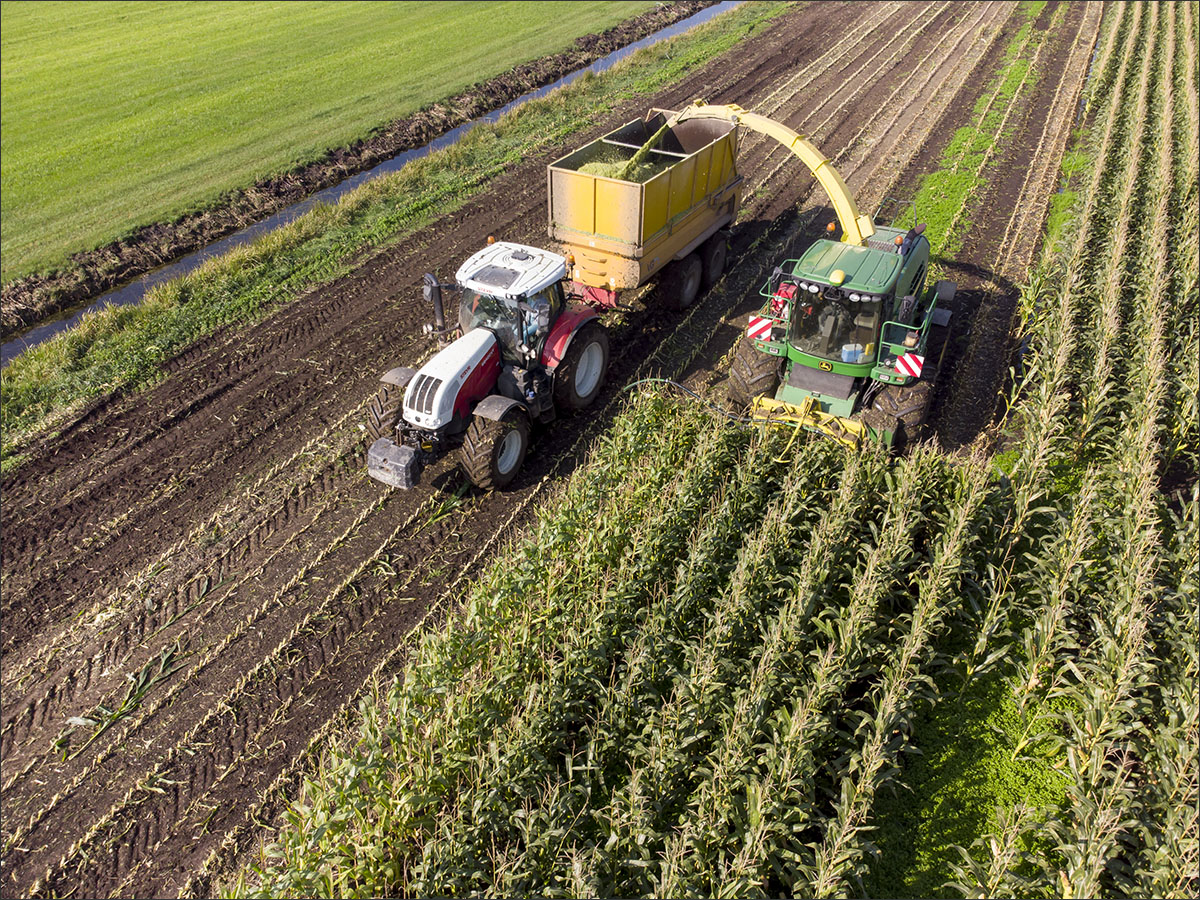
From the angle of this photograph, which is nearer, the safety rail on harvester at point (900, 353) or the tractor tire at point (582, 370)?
the safety rail on harvester at point (900, 353)

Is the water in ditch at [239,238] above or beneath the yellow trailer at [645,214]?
beneath

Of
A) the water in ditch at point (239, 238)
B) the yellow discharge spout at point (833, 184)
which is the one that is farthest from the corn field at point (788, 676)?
the water in ditch at point (239, 238)

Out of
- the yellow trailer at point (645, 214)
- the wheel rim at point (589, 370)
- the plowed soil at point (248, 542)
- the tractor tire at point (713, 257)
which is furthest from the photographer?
the tractor tire at point (713, 257)

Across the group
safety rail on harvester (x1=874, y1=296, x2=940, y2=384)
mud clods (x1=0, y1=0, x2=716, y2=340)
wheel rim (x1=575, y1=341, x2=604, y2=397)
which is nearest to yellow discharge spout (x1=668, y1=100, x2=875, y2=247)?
safety rail on harvester (x1=874, y1=296, x2=940, y2=384)

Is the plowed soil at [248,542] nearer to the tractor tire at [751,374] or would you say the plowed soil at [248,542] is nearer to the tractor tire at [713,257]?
the tractor tire at [713,257]

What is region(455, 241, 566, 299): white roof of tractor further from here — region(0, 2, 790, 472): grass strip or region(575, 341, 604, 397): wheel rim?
region(0, 2, 790, 472): grass strip

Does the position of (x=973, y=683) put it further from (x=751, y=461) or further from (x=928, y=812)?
(x=751, y=461)

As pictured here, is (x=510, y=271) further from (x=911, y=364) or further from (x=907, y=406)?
(x=907, y=406)
